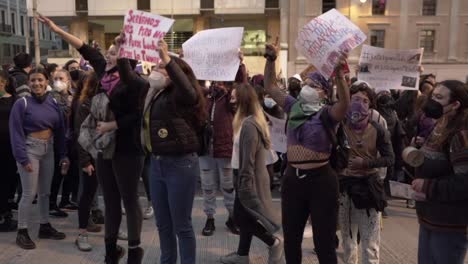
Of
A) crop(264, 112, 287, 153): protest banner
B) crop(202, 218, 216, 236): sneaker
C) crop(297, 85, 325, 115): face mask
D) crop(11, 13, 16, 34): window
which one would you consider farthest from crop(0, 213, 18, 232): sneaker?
crop(11, 13, 16, 34): window

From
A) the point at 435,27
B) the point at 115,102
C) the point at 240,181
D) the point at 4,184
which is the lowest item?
the point at 4,184

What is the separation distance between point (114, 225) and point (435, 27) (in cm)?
4183

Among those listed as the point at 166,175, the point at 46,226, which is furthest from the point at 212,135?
the point at 46,226

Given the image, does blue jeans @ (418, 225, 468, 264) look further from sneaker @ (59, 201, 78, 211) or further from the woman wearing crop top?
sneaker @ (59, 201, 78, 211)

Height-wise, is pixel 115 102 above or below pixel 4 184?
above

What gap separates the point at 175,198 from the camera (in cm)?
360

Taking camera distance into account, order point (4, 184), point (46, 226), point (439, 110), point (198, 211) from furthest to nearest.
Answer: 1. point (198, 211)
2. point (4, 184)
3. point (46, 226)
4. point (439, 110)

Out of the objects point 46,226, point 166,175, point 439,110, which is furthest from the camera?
point 46,226

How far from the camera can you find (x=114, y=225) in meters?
4.23

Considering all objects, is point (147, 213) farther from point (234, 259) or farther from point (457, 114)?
point (457, 114)

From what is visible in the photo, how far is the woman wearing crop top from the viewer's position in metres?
4.94

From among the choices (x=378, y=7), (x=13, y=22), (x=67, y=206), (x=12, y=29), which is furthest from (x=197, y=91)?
(x=13, y=22)

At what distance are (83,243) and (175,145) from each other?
7.11 ft

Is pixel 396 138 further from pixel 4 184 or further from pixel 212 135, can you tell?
pixel 4 184
